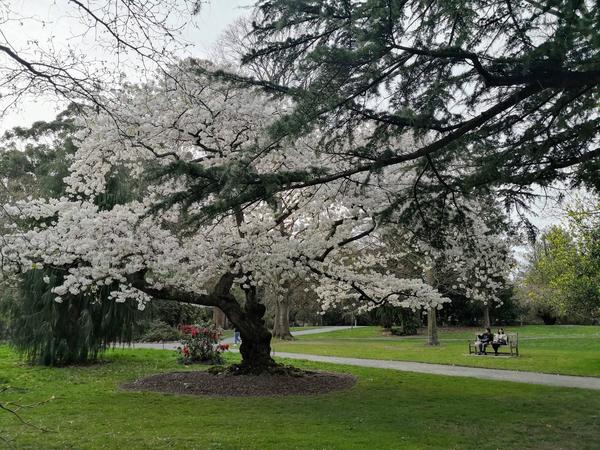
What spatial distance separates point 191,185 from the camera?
561 centimetres

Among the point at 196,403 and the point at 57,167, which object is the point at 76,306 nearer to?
the point at 57,167

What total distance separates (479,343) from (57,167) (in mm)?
15096

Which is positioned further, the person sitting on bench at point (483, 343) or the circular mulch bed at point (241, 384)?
the person sitting on bench at point (483, 343)

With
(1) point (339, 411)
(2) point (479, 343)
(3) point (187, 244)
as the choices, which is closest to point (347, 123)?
(1) point (339, 411)

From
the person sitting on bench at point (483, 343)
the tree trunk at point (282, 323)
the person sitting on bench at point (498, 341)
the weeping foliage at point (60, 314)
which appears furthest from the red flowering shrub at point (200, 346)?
the tree trunk at point (282, 323)

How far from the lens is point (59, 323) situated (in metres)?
14.9

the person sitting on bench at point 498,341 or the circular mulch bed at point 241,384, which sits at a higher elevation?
the person sitting on bench at point 498,341

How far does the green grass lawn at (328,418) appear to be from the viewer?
19.9 ft

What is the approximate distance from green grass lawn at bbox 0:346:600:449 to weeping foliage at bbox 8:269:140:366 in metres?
3.54

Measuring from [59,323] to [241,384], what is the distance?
743 centimetres

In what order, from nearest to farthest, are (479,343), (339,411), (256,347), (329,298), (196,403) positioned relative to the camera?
(339,411)
(196,403)
(256,347)
(329,298)
(479,343)

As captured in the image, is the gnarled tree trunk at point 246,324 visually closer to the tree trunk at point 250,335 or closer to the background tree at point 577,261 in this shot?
the tree trunk at point 250,335

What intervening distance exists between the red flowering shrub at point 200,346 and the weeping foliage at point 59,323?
1.82m

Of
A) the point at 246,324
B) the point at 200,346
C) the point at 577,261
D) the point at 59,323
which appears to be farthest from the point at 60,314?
the point at 577,261
